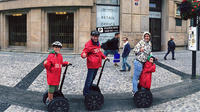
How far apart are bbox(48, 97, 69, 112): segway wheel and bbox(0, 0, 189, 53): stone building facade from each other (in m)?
11.0

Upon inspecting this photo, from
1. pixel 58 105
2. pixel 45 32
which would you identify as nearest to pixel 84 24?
pixel 45 32

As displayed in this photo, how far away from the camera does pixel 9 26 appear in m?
18.3

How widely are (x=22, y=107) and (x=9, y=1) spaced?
572 inches

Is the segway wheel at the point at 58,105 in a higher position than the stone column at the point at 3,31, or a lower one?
lower

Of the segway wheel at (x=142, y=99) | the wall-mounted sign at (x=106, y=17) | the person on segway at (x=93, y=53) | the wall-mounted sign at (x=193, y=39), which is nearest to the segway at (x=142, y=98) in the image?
the segway wheel at (x=142, y=99)

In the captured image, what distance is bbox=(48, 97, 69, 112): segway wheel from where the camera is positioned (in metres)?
4.05

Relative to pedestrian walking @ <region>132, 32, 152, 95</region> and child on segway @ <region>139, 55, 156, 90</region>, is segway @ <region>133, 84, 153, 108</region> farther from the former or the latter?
pedestrian walking @ <region>132, 32, 152, 95</region>

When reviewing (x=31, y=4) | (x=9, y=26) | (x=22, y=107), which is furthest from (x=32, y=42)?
(x=22, y=107)

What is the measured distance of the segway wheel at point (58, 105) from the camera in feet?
13.3

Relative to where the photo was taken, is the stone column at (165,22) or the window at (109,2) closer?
the window at (109,2)

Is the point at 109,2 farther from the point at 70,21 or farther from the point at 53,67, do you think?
the point at 53,67

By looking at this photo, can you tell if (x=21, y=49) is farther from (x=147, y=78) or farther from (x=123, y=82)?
(x=147, y=78)

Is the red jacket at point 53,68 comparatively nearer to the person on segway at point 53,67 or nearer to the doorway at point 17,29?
the person on segway at point 53,67

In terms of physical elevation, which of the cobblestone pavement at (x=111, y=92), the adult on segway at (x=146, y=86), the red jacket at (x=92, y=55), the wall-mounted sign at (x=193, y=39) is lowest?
the cobblestone pavement at (x=111, y=92)
